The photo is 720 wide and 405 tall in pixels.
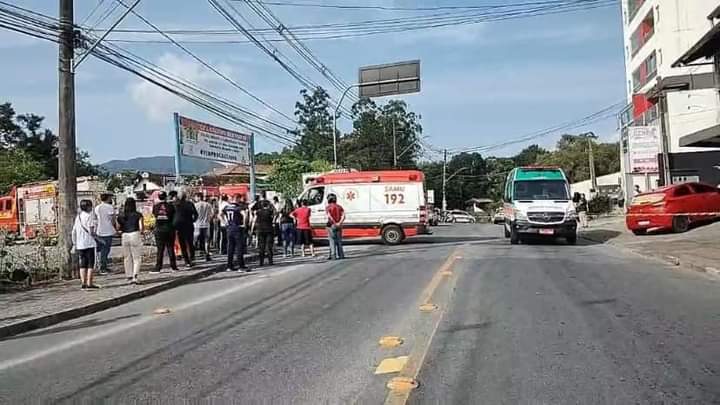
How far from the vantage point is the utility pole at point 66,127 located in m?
14.9

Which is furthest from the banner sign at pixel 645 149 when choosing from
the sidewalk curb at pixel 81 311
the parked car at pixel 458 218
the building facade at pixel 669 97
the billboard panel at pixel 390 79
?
the parked car at pixel 458 218

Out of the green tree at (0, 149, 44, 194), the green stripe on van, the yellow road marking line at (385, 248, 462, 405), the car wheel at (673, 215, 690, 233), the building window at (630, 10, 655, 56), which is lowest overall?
the yellow road marking line at (385, 248, 462, 405)

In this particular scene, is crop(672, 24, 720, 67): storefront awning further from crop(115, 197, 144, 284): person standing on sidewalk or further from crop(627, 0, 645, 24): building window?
crop(627, 0, 645, 24): building window

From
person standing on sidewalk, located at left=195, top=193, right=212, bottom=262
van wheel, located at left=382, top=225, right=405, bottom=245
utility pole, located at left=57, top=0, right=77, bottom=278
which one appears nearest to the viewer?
utility pole, located at left=57, top=0, right=77, bottom=278

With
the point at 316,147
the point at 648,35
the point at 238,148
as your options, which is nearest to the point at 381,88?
the point at 238,148

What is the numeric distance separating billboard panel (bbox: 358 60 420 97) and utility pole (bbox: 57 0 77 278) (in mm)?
16076

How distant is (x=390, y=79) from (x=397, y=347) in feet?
74.9

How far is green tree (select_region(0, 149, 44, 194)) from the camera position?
1957 inches

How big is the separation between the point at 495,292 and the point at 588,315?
92.9 inches

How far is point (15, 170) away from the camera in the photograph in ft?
165


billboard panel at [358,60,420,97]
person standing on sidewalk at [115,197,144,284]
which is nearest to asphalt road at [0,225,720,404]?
person standing on sidewalk at [115,197,144,284]

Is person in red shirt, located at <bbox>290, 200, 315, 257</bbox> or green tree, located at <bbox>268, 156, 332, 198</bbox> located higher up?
green tree, located at <bbox>268, 156, 332, 198</bbox>

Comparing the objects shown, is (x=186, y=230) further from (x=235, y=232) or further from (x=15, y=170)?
(x=15, y=170)

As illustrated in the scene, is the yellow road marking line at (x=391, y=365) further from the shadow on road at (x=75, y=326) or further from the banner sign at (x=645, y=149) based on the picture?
the banner sign at (x=645, y=149)
